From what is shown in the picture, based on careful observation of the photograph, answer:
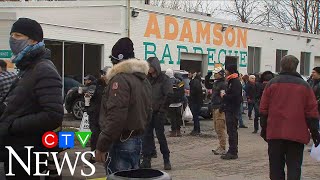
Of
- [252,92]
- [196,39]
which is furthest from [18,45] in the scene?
[196,39]

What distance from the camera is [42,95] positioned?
12.0ft

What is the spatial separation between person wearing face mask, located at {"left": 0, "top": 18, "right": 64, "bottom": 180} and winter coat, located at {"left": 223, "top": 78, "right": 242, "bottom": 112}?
20.7ft

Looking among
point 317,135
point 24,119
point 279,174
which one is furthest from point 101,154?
point 317,135

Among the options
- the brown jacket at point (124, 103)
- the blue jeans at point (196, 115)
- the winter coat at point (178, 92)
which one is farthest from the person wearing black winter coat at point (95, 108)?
the blue jeans at point (196, 115)

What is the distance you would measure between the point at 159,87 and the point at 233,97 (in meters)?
1.91

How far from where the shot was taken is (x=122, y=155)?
469 cm

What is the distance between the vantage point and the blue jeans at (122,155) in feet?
15.3

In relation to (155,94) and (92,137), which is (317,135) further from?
(92,137)

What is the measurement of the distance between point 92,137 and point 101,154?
429cm

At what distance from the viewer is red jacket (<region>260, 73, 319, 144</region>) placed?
5.95 meters

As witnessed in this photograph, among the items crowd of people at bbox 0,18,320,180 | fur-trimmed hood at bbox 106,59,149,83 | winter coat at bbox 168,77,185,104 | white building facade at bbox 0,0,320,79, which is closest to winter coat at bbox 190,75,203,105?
winter coat at bbox 168,77,185,104

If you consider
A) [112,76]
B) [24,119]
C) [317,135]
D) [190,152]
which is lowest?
[190,152]

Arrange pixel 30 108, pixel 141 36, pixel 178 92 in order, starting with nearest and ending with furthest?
pixel 30 108
pixel 178 92
pixel 141 36

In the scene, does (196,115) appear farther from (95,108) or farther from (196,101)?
(95,108)
